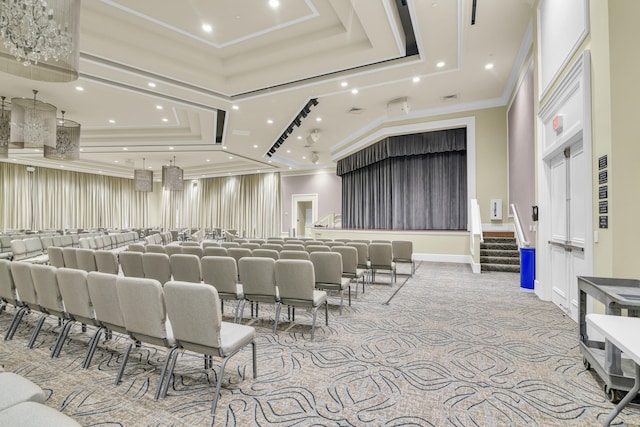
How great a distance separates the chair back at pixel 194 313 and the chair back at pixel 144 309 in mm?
78

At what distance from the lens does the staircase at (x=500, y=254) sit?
734 centimetres

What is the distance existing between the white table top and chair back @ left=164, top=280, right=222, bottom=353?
233 cm

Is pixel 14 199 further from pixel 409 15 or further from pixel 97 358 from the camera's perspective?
pixel 409 15

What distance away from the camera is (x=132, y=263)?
14.7 ft

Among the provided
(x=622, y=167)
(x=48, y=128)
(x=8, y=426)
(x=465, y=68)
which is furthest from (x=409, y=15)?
(x=48, y=128)

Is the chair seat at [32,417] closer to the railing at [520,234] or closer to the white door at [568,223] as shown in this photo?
the white door at [568,223]

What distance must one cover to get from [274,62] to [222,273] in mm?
4583

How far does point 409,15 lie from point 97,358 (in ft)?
20.0

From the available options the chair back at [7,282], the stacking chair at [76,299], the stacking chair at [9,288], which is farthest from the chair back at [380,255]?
the chair back at [7,282]

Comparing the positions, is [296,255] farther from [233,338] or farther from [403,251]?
[403,251]

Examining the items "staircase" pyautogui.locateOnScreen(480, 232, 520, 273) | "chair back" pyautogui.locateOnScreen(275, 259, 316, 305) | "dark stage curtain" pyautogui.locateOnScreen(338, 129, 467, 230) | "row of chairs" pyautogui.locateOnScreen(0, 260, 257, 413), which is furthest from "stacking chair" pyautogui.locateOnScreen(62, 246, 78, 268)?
"dark stage curtain" pyautogui.locateOnScreen(338, 129, 467, 230)

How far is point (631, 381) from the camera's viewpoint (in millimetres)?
2074

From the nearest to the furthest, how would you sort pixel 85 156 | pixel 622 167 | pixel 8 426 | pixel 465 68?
1. pixel 8 426
2. pixel 622 167
3. pixel 465 68
4. pixel 85 156

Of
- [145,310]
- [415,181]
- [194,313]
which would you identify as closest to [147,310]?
[145,310]
